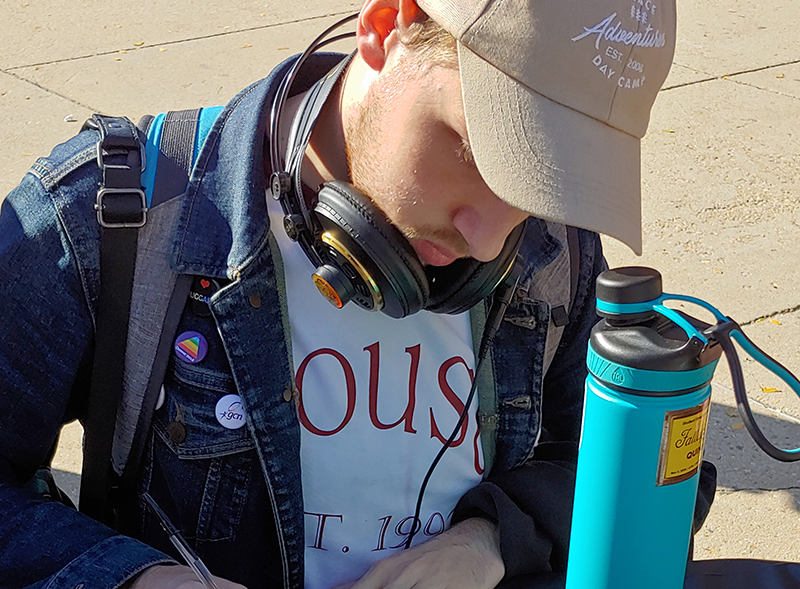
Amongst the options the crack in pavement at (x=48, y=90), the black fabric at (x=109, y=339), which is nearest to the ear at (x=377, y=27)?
the black fabric at (x=109, y=339)

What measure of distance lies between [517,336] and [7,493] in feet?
3.17

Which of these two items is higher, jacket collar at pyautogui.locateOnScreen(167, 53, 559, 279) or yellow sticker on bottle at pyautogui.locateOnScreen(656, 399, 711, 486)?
jacket collar at pyautogui.locateOnScreen(167, 53, 559, 279)

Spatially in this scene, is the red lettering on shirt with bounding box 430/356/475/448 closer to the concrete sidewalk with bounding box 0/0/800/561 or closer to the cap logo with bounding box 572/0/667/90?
the cap logo with bounding box 572/0/667/90

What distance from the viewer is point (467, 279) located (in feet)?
5.43

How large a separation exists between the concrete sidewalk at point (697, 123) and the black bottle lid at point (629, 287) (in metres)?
1.98

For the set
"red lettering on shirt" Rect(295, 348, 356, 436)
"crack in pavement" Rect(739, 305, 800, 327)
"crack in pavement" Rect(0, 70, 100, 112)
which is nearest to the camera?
"red lettering on shirt" Rect(295, 348, 356, 436)

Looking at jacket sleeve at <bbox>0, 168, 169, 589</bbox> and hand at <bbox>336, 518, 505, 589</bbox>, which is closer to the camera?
jacket sleeve at <bbox>0, 168, 169, 589</bbox>

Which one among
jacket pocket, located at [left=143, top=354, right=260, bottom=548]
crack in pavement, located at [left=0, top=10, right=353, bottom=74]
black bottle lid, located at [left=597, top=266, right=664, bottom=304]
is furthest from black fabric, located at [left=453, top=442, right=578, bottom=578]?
crack in pavement, located at [left=0, top=10, right=353, bottom=74]

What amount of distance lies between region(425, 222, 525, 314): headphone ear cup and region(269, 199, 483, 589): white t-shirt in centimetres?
13

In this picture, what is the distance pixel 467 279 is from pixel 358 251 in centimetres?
21

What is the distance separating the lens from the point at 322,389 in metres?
1.77

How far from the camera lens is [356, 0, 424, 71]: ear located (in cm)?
151

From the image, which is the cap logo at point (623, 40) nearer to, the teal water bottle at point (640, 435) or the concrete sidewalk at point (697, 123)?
the teal water bottle at point (640, 435)

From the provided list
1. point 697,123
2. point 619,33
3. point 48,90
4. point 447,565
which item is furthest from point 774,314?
point 48,90
